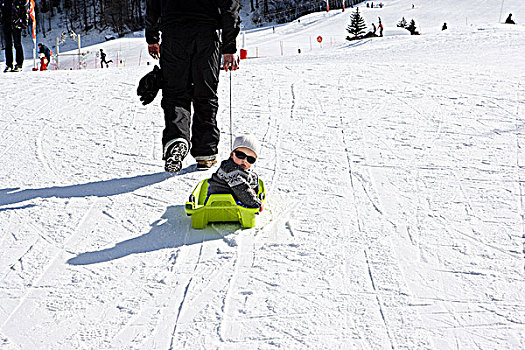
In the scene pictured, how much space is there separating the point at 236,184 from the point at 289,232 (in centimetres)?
43

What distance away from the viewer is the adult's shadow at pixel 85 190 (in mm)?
3824

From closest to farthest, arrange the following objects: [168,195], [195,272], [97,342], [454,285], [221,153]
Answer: [97,342]
[454,285]
[195,272]
[168,195]
[221,153]

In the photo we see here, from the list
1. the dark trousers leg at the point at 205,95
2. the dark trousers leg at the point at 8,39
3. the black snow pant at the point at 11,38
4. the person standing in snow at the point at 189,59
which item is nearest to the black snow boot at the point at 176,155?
the person standing in snow at the point at 189,59

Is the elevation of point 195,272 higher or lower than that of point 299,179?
lower

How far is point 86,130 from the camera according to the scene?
572 cm

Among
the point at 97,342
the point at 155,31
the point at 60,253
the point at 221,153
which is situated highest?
the point at 155,31

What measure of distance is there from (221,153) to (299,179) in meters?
1.08

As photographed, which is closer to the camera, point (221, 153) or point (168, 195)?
point (168, 195)

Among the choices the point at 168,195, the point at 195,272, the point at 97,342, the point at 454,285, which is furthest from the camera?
the point at 168,195

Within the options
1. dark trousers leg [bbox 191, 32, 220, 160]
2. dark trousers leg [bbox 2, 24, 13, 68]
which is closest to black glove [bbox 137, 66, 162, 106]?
dark trousers leg [bbox 191, 32, 220, 160]

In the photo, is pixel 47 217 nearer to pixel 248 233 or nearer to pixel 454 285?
pixel 248 233

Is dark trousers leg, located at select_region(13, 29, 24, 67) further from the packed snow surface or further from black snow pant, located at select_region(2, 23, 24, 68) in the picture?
the packed snow surface

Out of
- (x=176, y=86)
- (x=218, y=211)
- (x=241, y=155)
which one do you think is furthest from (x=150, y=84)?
(x=218, y=211)

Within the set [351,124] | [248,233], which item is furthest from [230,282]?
[351,124]
